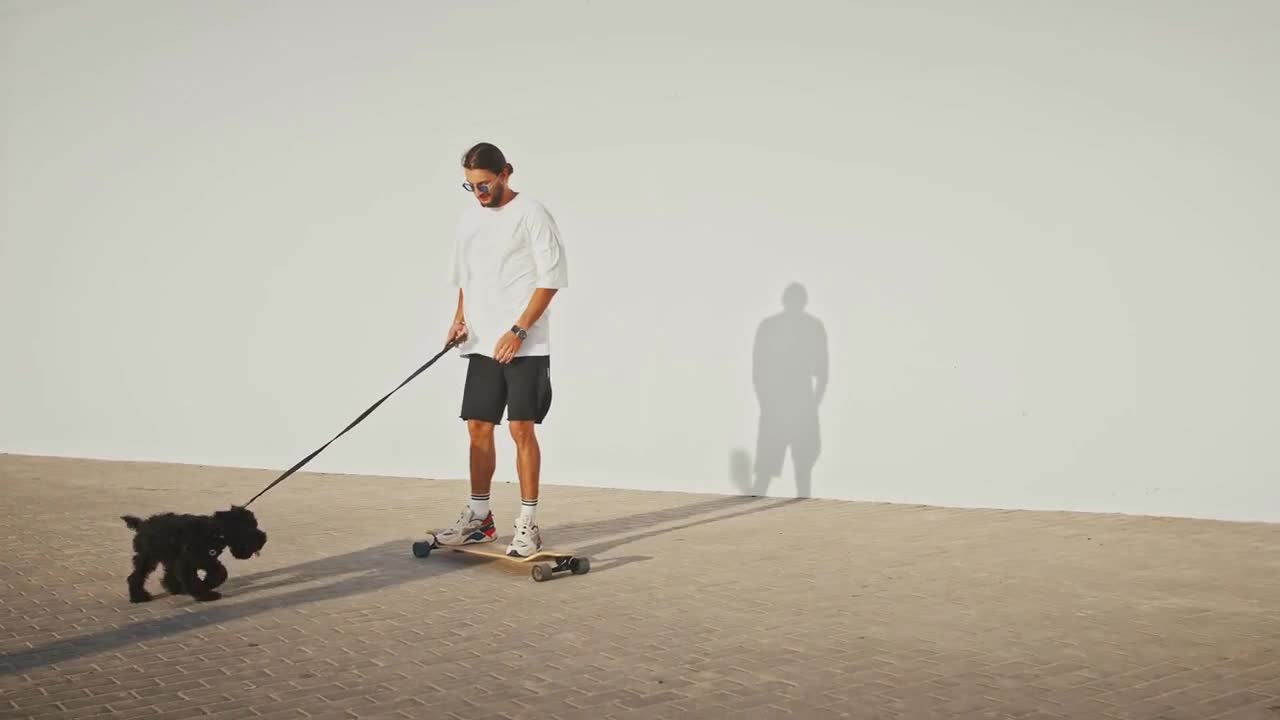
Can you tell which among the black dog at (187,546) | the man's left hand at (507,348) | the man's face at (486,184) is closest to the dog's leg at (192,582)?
the black dog at (187,546)

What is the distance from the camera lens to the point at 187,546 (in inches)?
212

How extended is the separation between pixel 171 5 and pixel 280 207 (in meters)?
2.29

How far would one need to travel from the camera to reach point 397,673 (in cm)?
434

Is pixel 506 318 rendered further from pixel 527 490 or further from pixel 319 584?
pixel 319 584

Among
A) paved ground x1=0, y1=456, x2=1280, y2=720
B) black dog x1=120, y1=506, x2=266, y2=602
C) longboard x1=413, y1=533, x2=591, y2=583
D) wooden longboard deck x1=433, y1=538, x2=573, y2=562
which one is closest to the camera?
paved ground x1=0, y1=456, x2=1280, y2=720

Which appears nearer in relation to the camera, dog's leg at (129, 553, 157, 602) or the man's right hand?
dog's leg at (129, 553, 157, 602)

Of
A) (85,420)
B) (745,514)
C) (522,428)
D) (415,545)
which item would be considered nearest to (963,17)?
(745,514)

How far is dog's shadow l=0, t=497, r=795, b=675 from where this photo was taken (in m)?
4.73

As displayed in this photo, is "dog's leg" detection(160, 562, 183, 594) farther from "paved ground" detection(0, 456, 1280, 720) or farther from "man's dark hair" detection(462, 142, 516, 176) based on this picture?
"man's dark hair" detection(462, 142, 516, 176)

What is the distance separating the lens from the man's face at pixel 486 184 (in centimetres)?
629

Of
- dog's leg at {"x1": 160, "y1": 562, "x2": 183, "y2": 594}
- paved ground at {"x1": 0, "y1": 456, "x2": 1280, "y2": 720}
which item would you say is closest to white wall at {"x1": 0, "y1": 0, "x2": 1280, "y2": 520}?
paved ground at {"x1": 0, "y1": 456, "x2": 1280, "y2": 720}

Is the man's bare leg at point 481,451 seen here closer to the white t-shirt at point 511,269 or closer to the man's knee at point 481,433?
the man's knee at point 481,433

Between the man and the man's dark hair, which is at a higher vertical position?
the man's dark hair

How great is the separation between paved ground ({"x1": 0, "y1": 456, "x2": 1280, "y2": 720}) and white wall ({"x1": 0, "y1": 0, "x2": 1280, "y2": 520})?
3.30 ft
